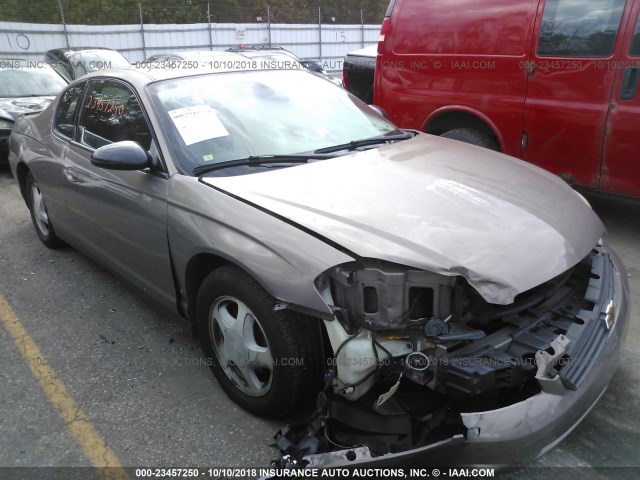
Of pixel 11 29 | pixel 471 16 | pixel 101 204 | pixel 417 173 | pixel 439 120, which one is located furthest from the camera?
pixel 11 29

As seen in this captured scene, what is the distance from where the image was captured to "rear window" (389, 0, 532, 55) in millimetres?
4727

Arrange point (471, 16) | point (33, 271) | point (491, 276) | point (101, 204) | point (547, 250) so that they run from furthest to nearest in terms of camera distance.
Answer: point (471, 16) → point (33, 271) → point (101, 204) → point (547, 250) → point (491, 276)

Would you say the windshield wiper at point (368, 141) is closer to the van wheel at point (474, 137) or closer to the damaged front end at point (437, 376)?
the damaged front end at point (437, 376)

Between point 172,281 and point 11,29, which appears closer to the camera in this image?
point 172,281

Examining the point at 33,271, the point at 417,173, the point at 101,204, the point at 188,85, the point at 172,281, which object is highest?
the point at 188,85

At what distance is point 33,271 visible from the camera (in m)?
4.43

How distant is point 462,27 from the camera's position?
5.08m

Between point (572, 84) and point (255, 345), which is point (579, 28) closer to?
point (572, 84)

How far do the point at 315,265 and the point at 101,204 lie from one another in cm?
191

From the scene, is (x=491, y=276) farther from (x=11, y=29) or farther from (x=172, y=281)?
(x=11, y=29)

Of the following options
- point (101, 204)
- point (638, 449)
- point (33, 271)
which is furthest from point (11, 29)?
point (638, 449)

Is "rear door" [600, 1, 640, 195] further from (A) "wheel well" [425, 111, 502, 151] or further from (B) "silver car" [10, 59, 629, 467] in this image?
(B) "silver car" [10, 59, 629, 467]

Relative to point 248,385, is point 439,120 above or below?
above

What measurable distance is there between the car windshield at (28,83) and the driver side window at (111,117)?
5216mm
